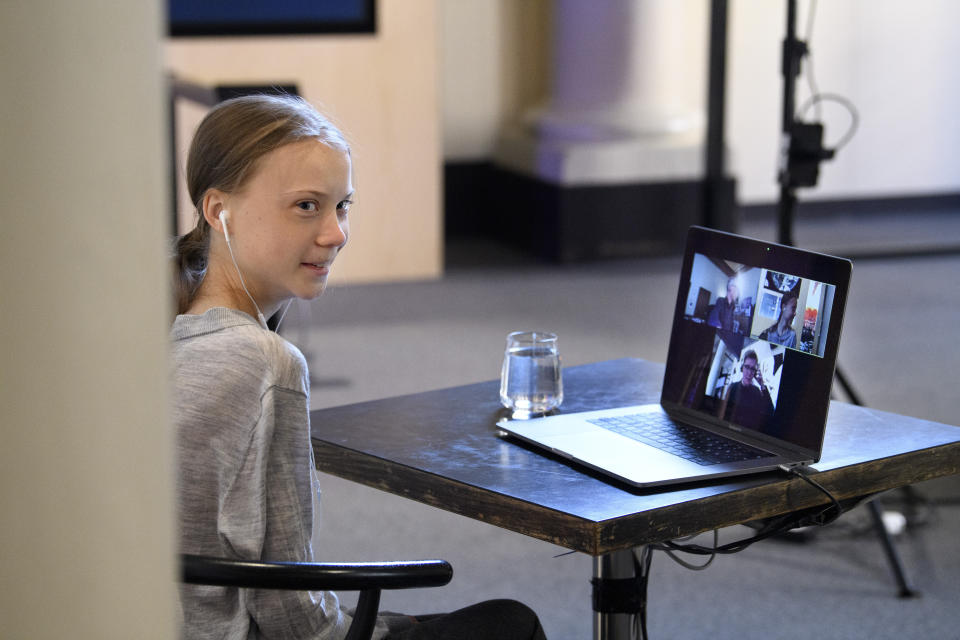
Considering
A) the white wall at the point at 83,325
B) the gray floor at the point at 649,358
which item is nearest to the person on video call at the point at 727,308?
the gray floor at the point at 649,358

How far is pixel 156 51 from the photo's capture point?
1.53 ft

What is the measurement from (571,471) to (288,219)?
1.37ft

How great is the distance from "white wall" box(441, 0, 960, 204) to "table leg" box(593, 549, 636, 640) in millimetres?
5585

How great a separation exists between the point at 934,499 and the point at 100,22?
9.53 feet

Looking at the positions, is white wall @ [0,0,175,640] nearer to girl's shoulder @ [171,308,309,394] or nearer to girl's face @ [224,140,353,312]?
girl's shoulder @ [171,308,309,394]

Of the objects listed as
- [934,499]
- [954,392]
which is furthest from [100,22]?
[954,392]

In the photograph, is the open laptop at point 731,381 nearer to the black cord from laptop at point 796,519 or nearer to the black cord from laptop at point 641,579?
the black cord from laptop at point 796,519

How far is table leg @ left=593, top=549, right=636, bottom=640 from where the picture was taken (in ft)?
5.15

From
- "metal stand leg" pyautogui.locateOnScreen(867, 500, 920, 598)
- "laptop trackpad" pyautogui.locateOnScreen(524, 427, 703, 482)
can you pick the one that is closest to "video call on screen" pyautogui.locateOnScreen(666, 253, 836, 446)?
"laptop trackpad" pyautogui.locateOnScreen(524, 427, 703, 482)

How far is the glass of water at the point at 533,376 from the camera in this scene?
162cm

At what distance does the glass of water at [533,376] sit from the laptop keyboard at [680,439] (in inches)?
3.8

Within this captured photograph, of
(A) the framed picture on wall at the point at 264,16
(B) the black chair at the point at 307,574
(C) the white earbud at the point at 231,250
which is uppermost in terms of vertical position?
(A) the framed picture on wall at the point at 264,16

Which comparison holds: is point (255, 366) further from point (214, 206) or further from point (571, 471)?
point (571, 471)

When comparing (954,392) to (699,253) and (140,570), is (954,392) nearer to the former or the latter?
(699,253)
